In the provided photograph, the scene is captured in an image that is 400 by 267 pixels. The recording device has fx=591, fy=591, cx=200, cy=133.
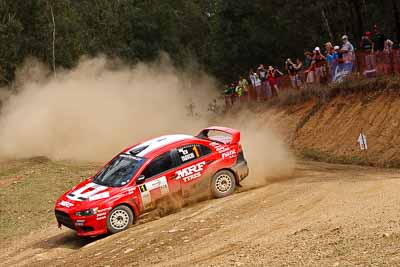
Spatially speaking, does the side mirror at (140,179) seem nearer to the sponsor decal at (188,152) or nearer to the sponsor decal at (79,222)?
the sponsor decal at (188,152)

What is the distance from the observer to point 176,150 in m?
13.8

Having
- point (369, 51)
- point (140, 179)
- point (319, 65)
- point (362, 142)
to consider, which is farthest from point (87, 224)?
point (319, 65)

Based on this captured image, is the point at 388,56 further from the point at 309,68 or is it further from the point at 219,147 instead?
the point at 219,147

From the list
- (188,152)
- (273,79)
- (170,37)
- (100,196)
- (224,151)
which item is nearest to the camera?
(100,196)

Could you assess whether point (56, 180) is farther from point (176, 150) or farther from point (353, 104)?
point (353, 104)

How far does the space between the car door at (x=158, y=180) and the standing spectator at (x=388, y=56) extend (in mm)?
9795

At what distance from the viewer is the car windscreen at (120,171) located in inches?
515

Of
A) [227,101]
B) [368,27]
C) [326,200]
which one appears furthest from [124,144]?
[368,27]

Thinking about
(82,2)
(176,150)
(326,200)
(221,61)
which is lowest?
(326,200)

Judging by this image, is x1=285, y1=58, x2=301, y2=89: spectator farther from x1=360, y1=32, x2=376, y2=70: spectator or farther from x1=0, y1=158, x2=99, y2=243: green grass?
x1=0, y1=158, x2=99, y2=243: green grass

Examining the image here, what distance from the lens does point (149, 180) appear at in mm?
13133

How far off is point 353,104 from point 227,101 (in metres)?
12.8

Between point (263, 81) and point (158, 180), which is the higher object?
point (263, 81)

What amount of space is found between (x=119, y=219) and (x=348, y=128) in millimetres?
10771
